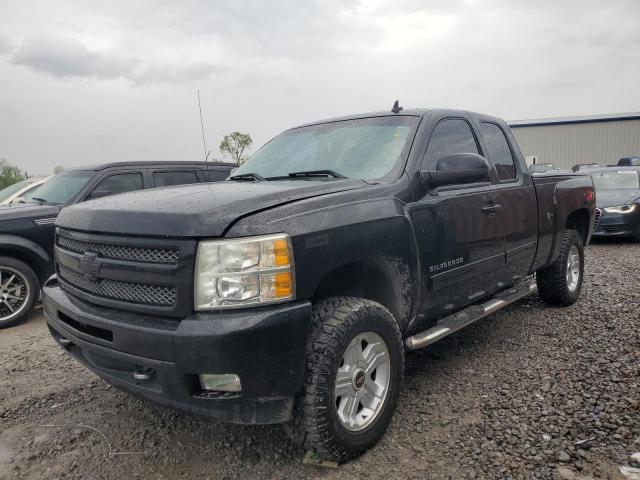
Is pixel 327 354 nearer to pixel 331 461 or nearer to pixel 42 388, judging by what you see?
pixel 331 461

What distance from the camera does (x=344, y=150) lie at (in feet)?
11.0

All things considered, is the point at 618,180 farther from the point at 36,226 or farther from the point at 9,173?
the point at 9,173

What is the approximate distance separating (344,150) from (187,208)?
1.41 meters

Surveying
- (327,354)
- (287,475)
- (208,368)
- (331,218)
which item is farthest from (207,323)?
(287,475)

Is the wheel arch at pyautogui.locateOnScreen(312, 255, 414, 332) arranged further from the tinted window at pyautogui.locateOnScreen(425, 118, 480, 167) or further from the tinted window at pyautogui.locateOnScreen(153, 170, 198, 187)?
the tinted window at pyautogui.locateOnScreen(153, 170, 198, 187)

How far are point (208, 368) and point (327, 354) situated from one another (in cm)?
54

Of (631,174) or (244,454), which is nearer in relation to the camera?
(244,454)

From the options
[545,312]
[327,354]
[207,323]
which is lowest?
[545,312]

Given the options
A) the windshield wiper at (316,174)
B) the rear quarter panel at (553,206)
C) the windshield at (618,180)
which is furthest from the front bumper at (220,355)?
the windshield at (618,180)

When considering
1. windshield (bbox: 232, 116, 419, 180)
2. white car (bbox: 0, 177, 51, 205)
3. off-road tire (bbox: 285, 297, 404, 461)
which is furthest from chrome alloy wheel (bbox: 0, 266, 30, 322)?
off-road tire (bbox: 285, 297, 404, 461)

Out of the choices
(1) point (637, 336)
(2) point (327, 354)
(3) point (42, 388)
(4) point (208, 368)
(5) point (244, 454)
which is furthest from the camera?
(1) point (637, 336)

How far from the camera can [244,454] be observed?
2.63m

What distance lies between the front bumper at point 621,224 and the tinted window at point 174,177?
24.3ft

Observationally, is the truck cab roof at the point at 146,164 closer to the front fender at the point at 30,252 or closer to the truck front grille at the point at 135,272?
the front fender at the point at 30,252
